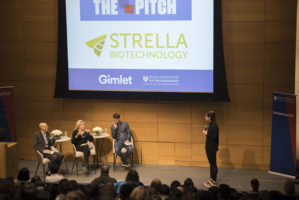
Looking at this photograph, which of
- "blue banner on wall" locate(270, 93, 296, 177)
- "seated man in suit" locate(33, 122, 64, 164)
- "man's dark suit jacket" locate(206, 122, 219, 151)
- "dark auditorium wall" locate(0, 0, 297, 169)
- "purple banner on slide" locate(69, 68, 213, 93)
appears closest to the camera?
"blue banner on wall" locate(270, 93, 296, 177)

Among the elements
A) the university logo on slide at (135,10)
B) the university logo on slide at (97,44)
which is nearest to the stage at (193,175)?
the university logo on slide at (97,44)

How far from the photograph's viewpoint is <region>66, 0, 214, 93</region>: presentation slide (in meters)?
9.34

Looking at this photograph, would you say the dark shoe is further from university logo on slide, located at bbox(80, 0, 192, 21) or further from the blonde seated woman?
university logo on slide, located at bbox(80, 0, 192, 21)

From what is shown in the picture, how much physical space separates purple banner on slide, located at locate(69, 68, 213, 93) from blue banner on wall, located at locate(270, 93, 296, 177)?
5.20 ft

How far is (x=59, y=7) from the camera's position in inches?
383

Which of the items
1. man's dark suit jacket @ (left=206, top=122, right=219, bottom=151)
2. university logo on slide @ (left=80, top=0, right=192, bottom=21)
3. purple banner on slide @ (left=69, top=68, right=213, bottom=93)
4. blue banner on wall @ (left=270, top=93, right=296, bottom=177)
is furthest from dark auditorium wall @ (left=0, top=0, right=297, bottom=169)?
man's dark suit jacket @ (left=206, top=122, right=219, bottom=151)

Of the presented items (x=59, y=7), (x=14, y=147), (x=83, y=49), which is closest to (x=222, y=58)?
(x=83, y=49)

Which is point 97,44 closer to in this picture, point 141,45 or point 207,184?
point 141,45

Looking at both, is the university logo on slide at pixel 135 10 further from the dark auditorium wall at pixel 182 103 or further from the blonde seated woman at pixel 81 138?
the blonde seated woman at pixel 81 138

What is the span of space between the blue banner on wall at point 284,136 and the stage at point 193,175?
0.44m

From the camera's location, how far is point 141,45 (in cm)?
959

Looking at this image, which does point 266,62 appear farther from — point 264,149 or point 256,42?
point 264,149

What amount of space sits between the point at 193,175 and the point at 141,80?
7.19ft

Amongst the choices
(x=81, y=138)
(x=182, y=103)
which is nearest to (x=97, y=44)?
(x=81, y=138)
